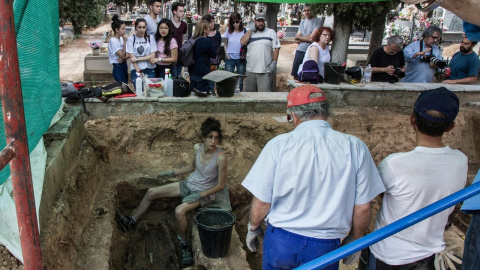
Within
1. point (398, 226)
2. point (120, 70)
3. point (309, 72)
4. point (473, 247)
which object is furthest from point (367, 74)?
point (398, 226)

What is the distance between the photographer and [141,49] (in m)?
7.44

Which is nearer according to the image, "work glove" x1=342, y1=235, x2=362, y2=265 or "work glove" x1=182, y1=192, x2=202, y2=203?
"work glove" x1=342, y1=235, x2=362, y2=265

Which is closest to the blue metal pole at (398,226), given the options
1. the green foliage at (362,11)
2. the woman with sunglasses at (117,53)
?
the green foliage at (362,11)

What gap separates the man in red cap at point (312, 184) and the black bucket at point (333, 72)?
4.66 meters

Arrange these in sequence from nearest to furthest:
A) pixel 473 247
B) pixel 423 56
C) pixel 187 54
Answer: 1. pixel 473 247
2. pixel 187 54
3. pixel 423 56

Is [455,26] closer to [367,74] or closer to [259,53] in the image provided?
[367,74]

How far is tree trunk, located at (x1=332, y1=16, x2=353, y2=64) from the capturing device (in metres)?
8.41

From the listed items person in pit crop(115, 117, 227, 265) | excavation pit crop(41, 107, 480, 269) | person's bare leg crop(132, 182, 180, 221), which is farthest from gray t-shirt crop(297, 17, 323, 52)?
person's bare leg crop(132, 182, 180, 221)

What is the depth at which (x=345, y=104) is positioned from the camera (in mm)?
7617

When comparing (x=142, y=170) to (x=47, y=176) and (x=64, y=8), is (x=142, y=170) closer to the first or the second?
(x=47, y=176)

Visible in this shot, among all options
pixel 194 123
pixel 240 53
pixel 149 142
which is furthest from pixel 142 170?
pixel 240 53

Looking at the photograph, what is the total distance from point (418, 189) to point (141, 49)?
5912 millimetres

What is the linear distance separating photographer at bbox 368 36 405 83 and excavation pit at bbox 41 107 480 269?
0.62 m

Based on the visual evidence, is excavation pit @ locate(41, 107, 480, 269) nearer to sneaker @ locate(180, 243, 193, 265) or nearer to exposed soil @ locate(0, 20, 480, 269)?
exposed soil @ locate(0, 20, 480, 269)
